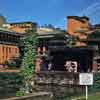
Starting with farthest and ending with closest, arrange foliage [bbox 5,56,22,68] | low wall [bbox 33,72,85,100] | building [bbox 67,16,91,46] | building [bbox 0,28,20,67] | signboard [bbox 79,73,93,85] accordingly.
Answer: building [bbox 67,16,91,46] < building [bbox 0,28,20,67] < foliage [bbox 5,56,22,68] < low wall [bbox 33,72,85,100] < signboard [bbox 79,73,93,85]

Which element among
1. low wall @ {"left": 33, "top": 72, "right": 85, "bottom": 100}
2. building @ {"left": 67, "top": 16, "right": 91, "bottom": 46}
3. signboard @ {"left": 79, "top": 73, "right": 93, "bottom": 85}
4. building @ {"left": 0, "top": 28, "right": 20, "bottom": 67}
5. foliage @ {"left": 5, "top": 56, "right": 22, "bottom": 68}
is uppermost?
building @ {"left": 67, "top": 16, "right": 91, "bottom": 46}

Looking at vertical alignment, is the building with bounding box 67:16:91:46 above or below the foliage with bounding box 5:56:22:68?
above

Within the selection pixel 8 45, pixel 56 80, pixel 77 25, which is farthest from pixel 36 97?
pixel 77 25

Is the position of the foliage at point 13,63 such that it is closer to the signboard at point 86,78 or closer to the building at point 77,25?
the building at point 77,25


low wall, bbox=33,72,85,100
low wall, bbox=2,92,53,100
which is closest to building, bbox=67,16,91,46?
low wall, bbox=33,72,85,100

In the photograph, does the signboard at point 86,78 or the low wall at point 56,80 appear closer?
the signboard at point 86,78

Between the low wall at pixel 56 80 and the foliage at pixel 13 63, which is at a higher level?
the foliage at pixel 13 63

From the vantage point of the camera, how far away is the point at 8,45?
7369cm

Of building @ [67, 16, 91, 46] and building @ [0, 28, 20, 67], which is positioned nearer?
building @ [0, 28, 20, 67]

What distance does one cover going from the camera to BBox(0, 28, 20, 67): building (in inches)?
2825

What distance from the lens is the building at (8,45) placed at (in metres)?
71.8

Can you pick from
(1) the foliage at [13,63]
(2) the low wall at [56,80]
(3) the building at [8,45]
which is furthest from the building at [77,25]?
(2) the low wall at [56,80]

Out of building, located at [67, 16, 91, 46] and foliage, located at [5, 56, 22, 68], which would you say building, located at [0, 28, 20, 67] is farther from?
building, located at [67, 16, 91, 46]

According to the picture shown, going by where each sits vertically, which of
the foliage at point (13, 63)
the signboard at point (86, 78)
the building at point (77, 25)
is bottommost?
the signboard at point (86, 78)
